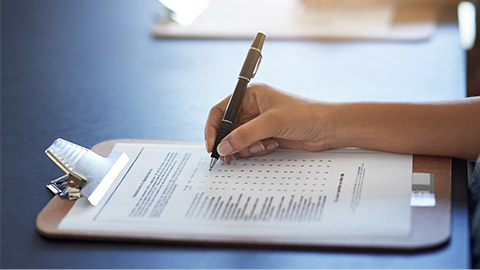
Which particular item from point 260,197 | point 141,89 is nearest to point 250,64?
point 260,197

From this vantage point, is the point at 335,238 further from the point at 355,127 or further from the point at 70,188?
the point at 70,188

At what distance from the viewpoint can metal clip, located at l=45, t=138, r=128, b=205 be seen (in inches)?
34.4

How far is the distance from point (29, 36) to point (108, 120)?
0.59m

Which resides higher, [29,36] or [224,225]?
A: [29,36]

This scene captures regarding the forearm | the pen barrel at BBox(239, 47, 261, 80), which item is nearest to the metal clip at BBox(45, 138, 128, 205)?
the pen barrel at BBox(239, 47, 261, 80)

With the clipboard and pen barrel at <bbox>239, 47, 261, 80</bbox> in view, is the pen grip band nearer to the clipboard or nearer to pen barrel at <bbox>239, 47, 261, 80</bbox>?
pen barrel at <bbox>239, 47, 261, 80</bbox>

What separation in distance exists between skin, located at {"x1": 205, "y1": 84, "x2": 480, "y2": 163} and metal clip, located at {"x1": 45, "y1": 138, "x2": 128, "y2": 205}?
17 centimetres

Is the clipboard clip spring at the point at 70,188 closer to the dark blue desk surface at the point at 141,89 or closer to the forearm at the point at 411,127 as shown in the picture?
the dark blue desk surface at the point at 141,89

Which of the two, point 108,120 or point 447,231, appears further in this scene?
point 108,120

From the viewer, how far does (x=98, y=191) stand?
0.87 metres

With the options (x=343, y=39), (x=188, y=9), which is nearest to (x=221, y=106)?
(x=343, y=39)

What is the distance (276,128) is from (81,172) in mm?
307

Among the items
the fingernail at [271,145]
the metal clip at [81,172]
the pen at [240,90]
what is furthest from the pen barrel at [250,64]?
the metal clip at [81,172]

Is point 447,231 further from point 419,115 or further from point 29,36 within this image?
point 29,36
